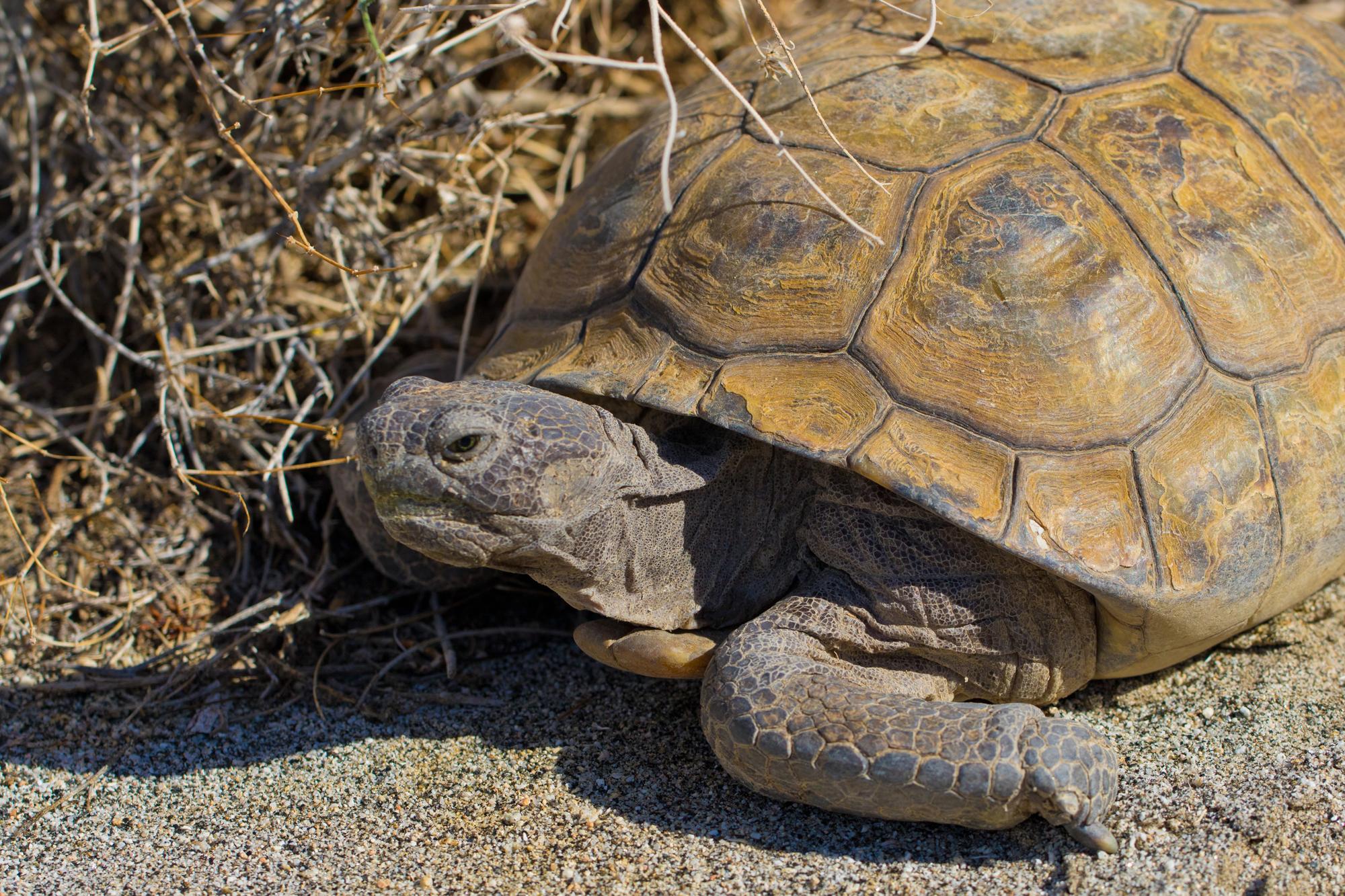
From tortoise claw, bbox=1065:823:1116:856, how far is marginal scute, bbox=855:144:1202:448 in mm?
814

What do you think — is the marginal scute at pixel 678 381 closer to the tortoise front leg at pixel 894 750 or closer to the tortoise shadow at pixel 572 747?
the tortoise front leg at pixel 894 750

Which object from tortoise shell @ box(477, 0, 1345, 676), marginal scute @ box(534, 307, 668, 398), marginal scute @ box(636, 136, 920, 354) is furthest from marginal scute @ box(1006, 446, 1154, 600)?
marginal scute @ box(534, 307, 668, 398)

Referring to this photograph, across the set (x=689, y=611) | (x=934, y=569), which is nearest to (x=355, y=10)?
(x=689, y=611)

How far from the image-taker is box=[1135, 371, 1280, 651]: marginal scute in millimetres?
2590

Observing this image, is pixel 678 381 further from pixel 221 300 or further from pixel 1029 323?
pixel 221 300

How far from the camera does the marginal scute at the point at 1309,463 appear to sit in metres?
2.74

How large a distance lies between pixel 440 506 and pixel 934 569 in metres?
1.14

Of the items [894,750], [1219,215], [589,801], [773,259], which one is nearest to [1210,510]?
[1219,215]

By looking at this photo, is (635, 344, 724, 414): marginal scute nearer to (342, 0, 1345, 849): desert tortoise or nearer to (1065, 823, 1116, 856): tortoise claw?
(342, 0, 1345, 849): desert tortoise

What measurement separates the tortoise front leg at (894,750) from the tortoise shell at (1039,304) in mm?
368

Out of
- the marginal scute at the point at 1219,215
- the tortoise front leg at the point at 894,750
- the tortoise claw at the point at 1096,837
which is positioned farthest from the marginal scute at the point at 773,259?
the tortoise claw at the point at 1096,837

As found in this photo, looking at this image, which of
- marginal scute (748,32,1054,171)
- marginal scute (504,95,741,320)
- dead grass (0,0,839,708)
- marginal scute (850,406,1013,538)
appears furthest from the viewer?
dead grass (0,0,839,708)

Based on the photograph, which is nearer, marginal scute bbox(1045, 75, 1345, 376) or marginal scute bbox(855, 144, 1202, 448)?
marginal scute bbox(855, 144, 1202, 448)

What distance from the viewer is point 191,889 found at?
2.47m
